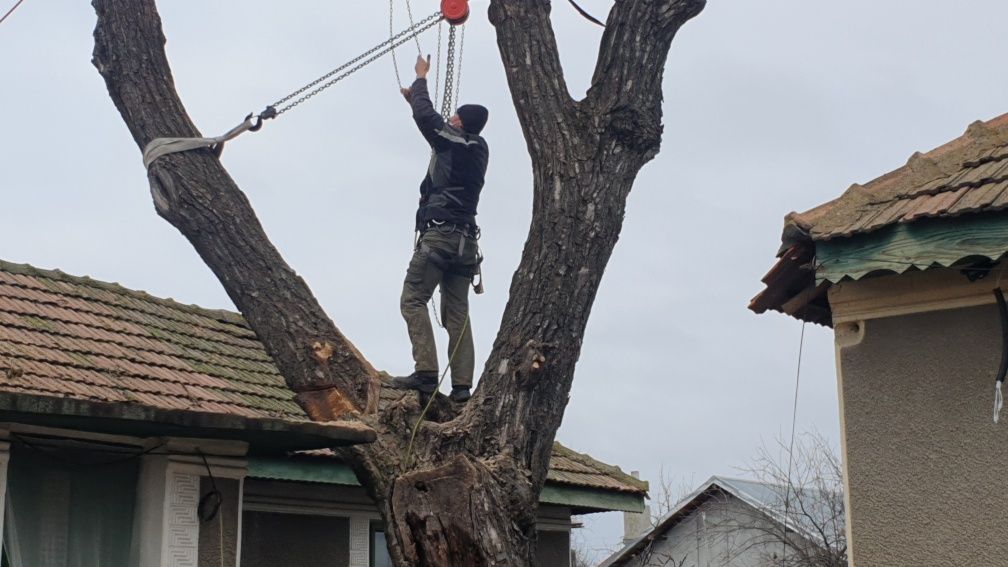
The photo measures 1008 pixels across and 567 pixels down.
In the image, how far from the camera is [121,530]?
7.37m

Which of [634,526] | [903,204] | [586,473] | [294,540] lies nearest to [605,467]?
[586,473]

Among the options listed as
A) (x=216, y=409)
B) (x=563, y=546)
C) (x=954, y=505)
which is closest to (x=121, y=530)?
(x=216, y=409)

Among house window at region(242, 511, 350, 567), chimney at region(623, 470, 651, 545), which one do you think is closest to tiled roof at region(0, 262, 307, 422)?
house window at region(242, 511, 350, 567)

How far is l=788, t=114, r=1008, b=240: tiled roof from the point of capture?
6.69 m

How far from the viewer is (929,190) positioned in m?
7.04

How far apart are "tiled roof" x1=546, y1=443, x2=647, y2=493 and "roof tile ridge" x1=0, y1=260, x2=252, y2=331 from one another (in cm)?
304

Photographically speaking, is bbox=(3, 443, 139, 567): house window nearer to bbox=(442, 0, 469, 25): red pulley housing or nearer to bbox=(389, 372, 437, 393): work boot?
bbox=(389, 372, 437, 393): work boot

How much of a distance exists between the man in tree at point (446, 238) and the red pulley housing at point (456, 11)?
0.42 meters

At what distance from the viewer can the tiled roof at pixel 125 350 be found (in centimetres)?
842

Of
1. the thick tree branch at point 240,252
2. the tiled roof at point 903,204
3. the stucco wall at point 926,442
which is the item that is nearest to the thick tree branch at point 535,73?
the thick tree branch at point 240,252

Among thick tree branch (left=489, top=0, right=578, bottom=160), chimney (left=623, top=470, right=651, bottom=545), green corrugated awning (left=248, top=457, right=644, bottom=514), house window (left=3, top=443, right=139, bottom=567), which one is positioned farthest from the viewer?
chimney (left=623, top=470, right=651, bottom=545)

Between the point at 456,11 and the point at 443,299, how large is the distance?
64.3 inches

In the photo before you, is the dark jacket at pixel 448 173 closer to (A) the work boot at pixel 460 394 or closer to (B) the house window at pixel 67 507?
(A) the work boot at pixel 460 394

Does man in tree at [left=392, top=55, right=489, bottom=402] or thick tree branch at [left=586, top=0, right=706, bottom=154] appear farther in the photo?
man in tree at [left=392, top=55, right=489, bottom=402]
